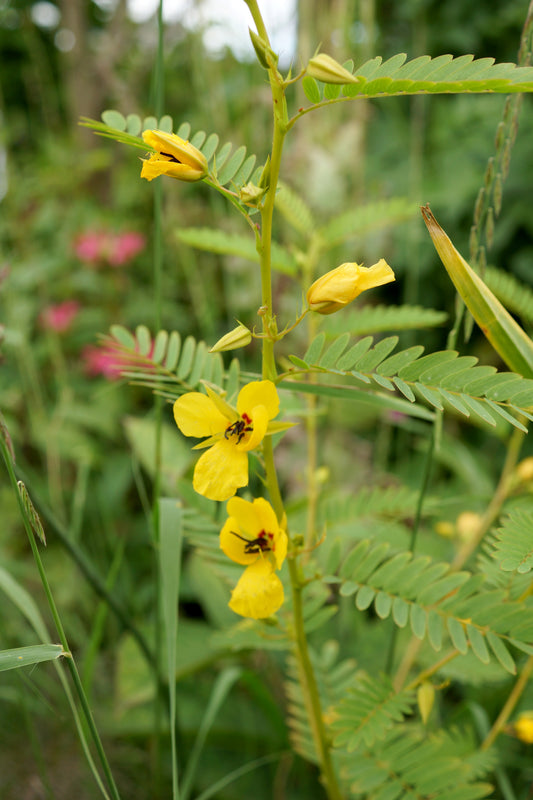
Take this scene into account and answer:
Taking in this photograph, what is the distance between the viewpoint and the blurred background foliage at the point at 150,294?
2.90 feet

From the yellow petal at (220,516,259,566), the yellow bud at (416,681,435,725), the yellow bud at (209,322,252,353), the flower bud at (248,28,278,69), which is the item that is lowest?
the yellow bud at (416,681,435,725)

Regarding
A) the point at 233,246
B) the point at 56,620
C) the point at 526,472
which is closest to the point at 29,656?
the point at 56,620

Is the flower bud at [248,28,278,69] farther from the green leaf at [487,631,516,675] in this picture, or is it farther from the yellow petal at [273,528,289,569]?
the green leaf at [487,631,516,675]

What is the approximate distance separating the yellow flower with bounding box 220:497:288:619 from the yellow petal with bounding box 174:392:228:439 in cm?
5

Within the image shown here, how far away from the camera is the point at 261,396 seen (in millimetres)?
364

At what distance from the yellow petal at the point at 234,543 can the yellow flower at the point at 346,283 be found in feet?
0.51

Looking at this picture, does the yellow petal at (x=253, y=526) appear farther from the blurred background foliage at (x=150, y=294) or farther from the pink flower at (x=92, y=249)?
the pink flower at (x=92, y=249)

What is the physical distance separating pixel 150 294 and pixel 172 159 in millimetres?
1294

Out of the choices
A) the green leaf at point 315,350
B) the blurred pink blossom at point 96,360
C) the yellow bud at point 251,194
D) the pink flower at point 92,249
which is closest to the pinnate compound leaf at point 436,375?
the green leaf at point 315,350

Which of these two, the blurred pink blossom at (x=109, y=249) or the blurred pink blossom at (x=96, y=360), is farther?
the blurred pink blossom at (x=109, y=249)

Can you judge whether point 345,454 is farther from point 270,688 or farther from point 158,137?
point 158,137

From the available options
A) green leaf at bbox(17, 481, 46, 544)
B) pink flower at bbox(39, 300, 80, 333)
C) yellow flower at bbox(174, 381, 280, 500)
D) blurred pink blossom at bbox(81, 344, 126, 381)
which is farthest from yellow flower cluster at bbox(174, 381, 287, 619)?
pink flower at bbox(39, 300, 80, 333)

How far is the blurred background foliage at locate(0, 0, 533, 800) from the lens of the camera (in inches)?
34.8

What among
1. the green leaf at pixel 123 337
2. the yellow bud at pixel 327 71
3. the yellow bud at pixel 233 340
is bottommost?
the green leaf at pixel 123 337
